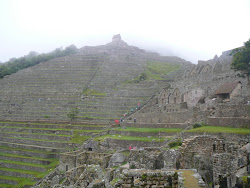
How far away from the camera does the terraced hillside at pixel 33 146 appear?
2906 cm

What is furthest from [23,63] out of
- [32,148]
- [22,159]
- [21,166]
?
[21,166]

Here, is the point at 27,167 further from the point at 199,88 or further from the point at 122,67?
the point at 122,67

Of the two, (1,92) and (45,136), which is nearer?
(45,136)

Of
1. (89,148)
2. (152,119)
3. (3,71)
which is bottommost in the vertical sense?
(89,148)

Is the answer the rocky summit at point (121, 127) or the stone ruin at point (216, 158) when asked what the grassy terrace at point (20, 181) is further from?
the stone ruin at point (216, 158)

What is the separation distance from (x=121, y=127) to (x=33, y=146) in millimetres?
12926

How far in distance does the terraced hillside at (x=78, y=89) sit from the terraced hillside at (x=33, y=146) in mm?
4009

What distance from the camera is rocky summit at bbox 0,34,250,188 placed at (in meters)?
9.11

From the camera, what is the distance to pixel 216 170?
784cm

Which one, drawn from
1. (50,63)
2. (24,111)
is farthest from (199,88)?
(50,63)

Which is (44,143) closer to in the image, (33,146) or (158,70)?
(33,146)

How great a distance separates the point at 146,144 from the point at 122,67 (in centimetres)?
4667

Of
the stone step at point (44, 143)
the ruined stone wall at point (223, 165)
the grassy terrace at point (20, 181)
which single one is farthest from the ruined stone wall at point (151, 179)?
the stone step at point (44, 143)

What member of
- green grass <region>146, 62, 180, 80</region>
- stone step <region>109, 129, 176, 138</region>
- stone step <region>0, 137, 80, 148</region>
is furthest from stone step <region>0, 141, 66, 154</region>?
green grass <region>146, 62, 180, 80</region>
